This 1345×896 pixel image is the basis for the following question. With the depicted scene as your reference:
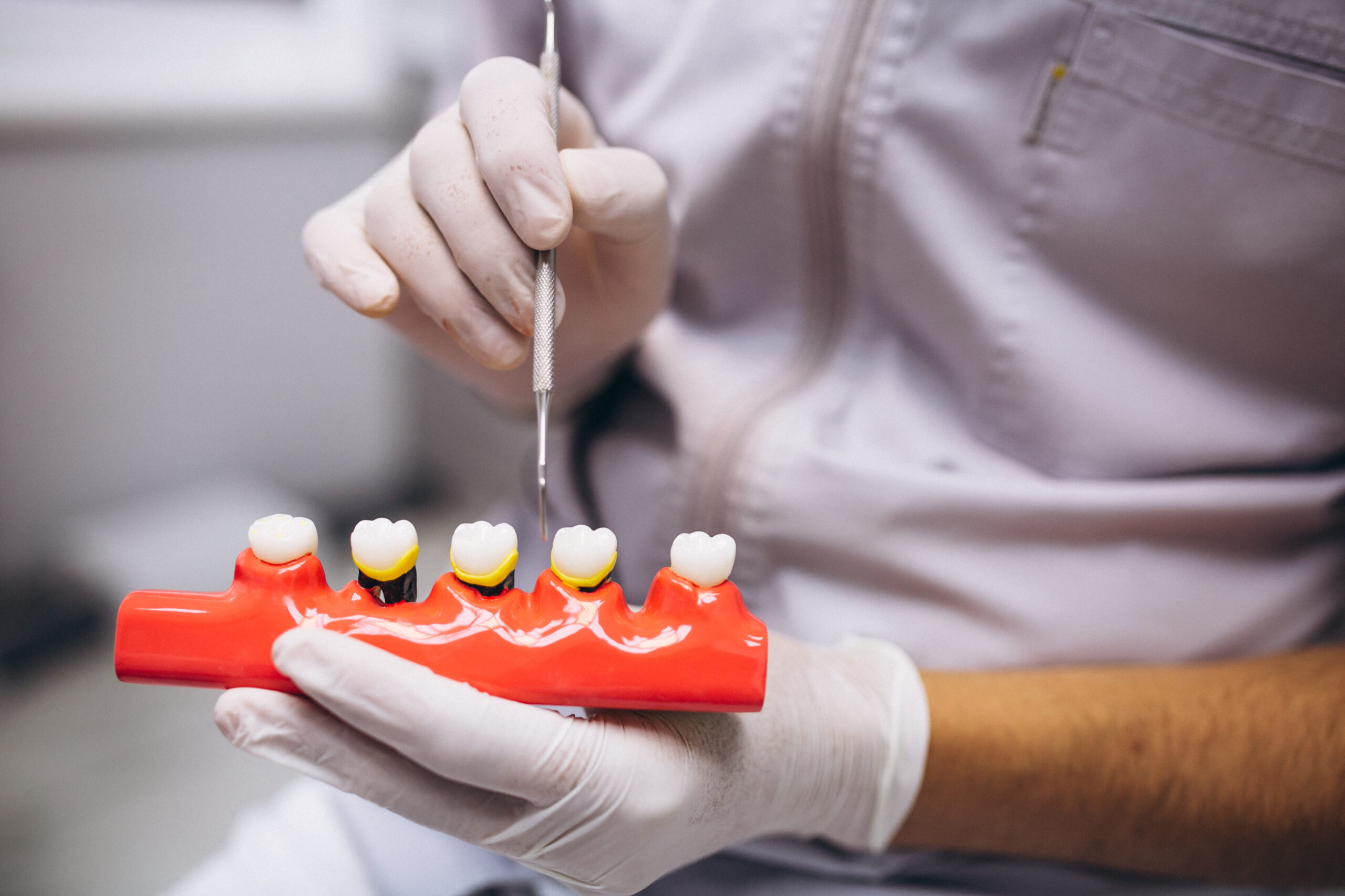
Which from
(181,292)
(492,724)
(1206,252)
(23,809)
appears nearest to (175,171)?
(181,292)

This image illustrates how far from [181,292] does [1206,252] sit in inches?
56.7

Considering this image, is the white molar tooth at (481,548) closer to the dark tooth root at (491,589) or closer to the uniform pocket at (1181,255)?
the dark tooth root at (491,589)

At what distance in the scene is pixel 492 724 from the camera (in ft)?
1.42

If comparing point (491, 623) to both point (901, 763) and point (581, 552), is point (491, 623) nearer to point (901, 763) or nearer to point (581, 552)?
point (581, 552)

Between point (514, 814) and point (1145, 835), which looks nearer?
point (514, 814)

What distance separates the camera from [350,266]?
0.53m

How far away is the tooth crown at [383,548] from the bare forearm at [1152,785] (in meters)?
0.38

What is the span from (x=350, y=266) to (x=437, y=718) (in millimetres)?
282

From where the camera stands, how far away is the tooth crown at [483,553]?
466 mm

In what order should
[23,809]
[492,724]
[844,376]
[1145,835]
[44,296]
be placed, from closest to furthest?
[492,724]
[1145,835]
[844,376]
[23,809]
[44,296]

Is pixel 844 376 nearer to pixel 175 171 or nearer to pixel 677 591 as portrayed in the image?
pixel 677 591

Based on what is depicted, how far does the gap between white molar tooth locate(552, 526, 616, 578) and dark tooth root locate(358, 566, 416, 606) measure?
0.08 metres

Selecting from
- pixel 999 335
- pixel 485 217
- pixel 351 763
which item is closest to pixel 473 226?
pixel 485 217

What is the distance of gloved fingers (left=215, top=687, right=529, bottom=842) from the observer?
433 mm
